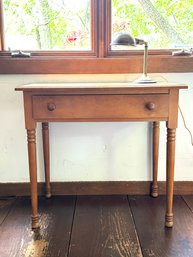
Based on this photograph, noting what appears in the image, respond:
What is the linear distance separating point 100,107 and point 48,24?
2.55 feet

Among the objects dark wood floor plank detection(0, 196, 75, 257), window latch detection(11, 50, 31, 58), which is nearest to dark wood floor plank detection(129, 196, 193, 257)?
dark wood floor plank detection(0, 196, 75, 257)

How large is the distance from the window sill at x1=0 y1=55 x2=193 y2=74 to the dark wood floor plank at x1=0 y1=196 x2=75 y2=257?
81 centimetres

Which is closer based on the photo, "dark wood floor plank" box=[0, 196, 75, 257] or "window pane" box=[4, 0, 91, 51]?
"dark wood floor plank" box=[0, 196, 75, 257]

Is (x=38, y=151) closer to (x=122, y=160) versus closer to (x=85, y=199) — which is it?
(x=85, y=199)

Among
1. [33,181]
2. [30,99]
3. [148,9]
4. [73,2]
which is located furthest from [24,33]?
[33,181]

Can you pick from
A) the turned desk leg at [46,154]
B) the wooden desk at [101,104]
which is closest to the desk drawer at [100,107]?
the wooden desk at [101,104]

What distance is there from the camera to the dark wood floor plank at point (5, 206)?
60.6 inches

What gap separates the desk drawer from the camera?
1.27 metres

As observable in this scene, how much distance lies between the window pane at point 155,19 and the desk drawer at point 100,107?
2.10 feet

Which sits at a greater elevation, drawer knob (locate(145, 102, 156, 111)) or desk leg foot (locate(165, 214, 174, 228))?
drawer knob (locate(145, 102, 156, 111))

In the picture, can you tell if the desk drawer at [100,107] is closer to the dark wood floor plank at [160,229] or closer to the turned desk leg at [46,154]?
the turned desk leg at [46,154]

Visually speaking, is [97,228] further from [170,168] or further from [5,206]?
[5,206]

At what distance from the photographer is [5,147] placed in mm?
1764

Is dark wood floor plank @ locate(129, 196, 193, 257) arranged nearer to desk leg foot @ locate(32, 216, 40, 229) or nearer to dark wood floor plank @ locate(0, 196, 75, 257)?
dark wood floor plank @ locate(0, 196, 75, 257)
